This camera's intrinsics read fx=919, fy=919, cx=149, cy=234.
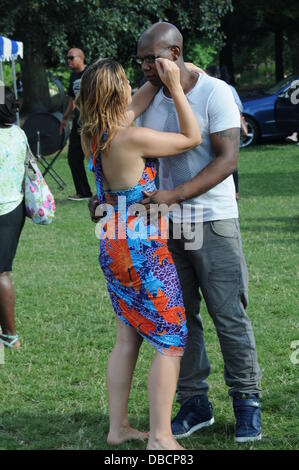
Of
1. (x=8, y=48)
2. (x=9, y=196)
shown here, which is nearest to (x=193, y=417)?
(x=9, y=196)

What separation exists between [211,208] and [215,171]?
23 centimetres

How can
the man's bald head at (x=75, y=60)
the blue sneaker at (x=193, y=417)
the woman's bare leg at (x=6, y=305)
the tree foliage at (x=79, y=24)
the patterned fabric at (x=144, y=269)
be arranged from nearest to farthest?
the patterned fabric at (x=144, y=269) < the blue sneaker at (x=193, y=417) < the woman's bare leg at (x=6, y=305) < the man's bald head at (x=75, y=60) < the tree foliage at (x=79, y=24)

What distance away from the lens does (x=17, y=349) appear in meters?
6.29

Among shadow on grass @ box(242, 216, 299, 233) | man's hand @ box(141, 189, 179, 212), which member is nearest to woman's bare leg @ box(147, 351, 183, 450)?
man's hand @ box(141, 189, 179, 212)

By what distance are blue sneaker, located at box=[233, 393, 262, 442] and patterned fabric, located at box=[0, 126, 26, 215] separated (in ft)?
8.05

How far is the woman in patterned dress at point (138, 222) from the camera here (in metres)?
4.07

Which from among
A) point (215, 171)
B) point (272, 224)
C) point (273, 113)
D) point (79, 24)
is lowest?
point (272, 224)

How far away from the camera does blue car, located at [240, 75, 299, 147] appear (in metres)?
22.2

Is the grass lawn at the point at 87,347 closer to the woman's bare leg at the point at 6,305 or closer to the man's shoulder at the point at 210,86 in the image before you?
the woman's bare leg at the point at 6,305

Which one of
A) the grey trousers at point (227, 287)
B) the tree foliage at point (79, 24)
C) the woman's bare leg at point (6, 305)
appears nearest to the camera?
the grey trousers at point (227, 287)

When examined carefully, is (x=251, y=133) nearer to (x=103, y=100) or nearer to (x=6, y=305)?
(x=6, y=305)

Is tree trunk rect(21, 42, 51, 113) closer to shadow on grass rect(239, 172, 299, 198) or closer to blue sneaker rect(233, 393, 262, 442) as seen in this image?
shadow on grass rect(239, 172, 299, 198)

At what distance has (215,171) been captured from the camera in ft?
→ 13.9

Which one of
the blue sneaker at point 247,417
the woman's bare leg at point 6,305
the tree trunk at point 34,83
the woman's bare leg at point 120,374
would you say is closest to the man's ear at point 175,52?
the woman's bare leg at point 120,374
